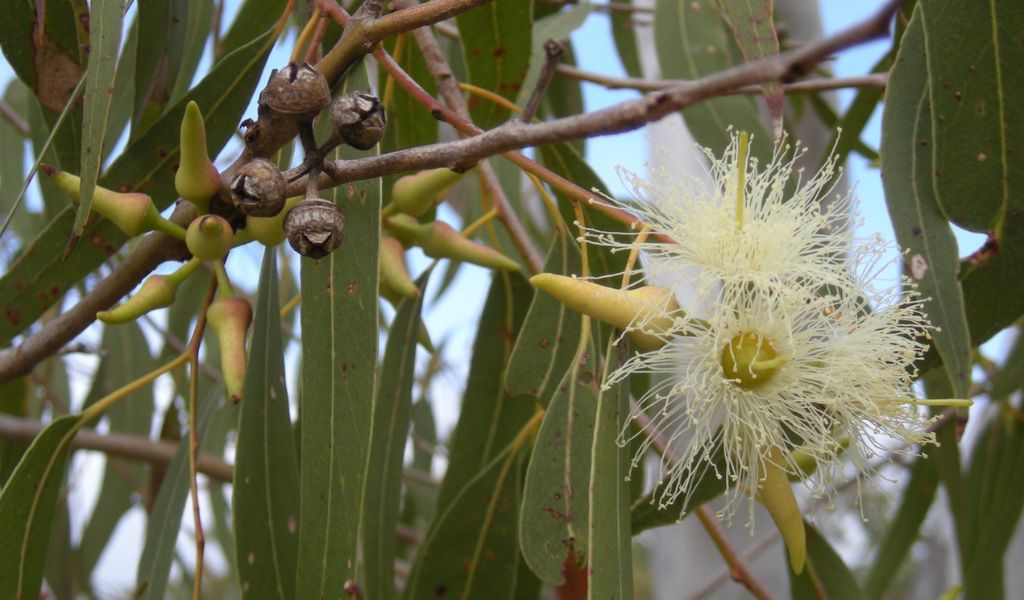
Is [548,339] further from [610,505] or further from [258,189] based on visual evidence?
[258,189]

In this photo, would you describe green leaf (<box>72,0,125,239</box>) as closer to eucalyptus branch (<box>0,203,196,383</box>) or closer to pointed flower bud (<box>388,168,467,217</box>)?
eucalyptus branch (<box>0,203,196,383</box>)

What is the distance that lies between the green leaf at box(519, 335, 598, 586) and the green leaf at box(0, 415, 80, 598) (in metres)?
0.51

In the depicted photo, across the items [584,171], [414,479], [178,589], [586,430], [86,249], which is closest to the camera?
[586,430]

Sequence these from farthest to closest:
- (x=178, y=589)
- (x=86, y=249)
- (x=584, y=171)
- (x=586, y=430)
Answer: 1. (x=178, y=589)
2. (x=584, y=171)
3. (x=86, y=249)
4. (x=586, y=430)

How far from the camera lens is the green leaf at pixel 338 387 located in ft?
2.72

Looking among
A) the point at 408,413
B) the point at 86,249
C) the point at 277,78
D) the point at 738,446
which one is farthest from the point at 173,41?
the point at 738,446

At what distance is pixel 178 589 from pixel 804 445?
433 cm

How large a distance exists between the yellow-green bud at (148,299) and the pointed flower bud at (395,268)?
0.22 meters

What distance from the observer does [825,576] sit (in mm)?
1221

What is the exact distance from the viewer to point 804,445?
37.9 inches

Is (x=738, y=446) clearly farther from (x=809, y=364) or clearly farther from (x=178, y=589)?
(x=178, y=589)

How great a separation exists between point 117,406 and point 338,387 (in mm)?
1056

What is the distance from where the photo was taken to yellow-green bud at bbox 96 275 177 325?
2.79ft

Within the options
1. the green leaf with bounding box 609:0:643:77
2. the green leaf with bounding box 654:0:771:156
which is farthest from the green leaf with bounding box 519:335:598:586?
the green leaf with bounding box 609:0:643:77
